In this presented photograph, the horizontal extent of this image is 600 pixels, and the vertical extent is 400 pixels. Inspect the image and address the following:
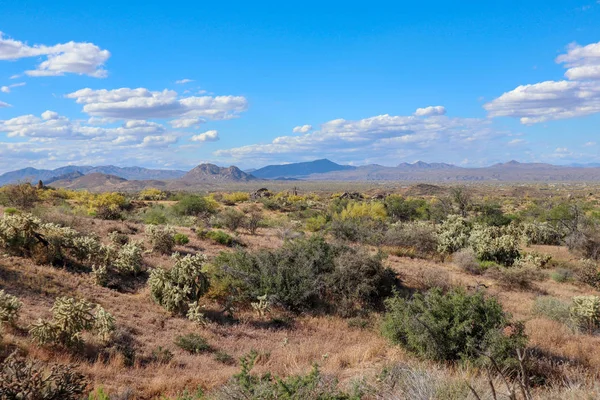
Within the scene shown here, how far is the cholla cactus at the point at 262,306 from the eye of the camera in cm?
1230

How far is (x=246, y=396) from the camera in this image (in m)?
5.50

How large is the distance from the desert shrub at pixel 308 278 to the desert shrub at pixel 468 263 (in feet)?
20.0

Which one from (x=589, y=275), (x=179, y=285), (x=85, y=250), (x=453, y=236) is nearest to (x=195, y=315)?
(x=179, y=285)

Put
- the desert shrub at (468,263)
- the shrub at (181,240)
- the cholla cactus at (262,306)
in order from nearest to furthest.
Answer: the cholla cactus at (262,306)
the shrub at (181,240)
the desert shrub at (468,263)

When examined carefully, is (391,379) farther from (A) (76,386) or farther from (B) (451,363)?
(A) (76,386)

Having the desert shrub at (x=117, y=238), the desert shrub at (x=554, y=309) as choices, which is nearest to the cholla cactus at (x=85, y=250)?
the desert shrub at (x=117, y=238)

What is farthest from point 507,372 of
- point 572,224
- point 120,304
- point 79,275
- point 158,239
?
point 572,224

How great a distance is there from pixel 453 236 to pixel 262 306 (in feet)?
50.5

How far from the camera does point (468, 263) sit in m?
19.3

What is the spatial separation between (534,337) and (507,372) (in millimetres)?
3634

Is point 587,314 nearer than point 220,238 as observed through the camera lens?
Yes

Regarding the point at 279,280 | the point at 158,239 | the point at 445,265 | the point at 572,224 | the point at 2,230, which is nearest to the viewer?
the point at 2,230

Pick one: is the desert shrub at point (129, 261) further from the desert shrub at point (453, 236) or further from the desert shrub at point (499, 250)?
the desert shrub at point (499, 250)

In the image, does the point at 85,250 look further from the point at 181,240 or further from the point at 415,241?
the point at 415,241
